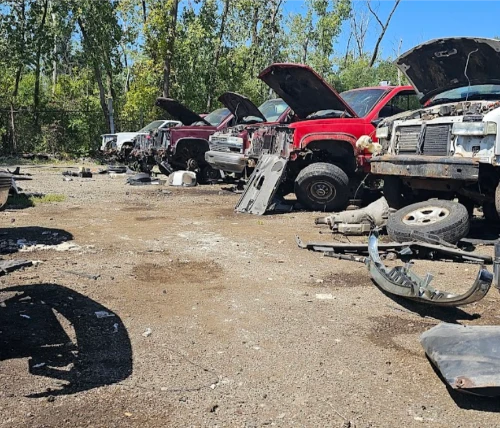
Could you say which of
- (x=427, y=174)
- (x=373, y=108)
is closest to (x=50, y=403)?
(x=427, y=174)

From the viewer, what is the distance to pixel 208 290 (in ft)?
15.8

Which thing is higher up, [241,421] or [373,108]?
[373,108]

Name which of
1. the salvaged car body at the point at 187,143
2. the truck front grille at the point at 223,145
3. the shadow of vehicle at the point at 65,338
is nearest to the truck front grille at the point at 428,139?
the truck front grille at the point at 223,145

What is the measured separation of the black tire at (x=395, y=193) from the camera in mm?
7688

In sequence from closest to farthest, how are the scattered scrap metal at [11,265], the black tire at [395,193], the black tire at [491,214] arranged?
the scattered scrap metal at [11,265] < the black tire at [491,214] < the black tire at [395,193]

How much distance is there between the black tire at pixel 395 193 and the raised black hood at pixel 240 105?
4765mm

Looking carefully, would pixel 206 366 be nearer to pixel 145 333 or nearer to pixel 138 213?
pixel 145 333

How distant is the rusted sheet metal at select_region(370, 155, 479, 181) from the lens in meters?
6.12

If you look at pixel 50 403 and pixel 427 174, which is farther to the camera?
pixel 427 174

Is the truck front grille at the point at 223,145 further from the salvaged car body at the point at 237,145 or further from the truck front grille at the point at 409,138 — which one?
the truck front grille at the point at 409,138

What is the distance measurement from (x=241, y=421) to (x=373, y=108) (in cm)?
766

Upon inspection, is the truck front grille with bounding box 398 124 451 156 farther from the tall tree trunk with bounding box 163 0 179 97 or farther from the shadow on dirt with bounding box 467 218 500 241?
the tall tree trunk with bounding box 163 0 179 97

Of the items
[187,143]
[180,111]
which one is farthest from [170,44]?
[187,143]

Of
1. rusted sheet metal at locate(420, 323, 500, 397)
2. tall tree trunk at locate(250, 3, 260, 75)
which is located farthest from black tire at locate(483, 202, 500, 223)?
tall tree trunk at locate(250, 3, 260, 75)
